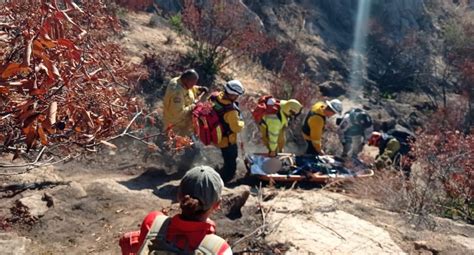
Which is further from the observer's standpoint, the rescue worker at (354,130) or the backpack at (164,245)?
the rescue worker at (354,130)

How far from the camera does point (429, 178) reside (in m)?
7.11

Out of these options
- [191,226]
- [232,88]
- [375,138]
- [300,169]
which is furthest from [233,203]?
[375,138]

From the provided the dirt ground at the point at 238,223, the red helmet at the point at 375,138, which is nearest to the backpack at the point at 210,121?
the dirt ground at the point at 238,223

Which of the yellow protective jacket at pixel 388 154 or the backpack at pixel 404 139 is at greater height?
the backpack at pixel 404 139

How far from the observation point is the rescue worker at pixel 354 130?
9562 millimetres

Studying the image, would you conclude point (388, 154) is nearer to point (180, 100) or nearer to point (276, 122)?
point (276, 122)

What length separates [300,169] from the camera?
7.87 metres

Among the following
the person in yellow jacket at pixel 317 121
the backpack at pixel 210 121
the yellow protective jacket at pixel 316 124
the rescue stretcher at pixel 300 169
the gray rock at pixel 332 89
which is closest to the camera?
the backpack at pixel 210 121

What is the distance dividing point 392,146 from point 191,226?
24.3 ft

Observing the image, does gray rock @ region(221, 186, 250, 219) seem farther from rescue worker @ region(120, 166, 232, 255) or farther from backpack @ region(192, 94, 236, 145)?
A: rescue worker @ region(120, 166, 232, 255)

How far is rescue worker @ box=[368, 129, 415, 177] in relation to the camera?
885cm

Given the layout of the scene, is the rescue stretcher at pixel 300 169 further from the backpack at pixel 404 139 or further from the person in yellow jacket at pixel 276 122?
the backpack at pixel 404 139

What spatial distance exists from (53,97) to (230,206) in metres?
3.75

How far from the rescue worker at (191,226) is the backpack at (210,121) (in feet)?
14.3
